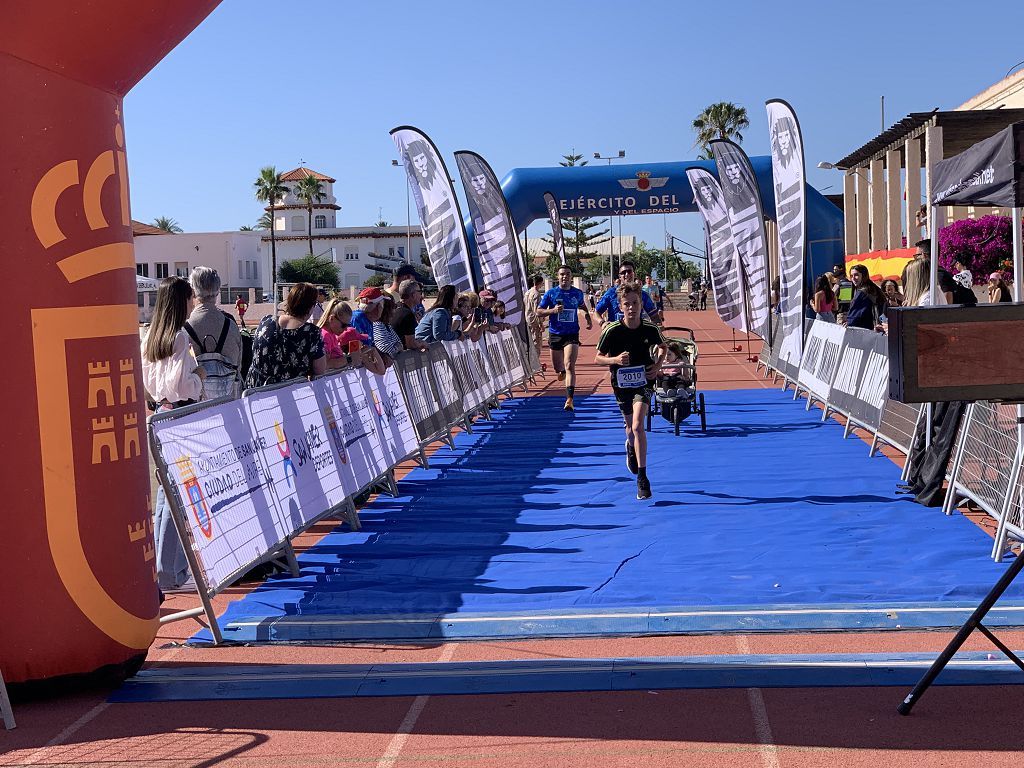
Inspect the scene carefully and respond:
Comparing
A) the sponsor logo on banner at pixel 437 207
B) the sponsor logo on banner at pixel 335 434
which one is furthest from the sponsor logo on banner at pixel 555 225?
A: the sponsor logo on banner at pixel 335 434

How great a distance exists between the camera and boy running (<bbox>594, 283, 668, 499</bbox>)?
414 inches

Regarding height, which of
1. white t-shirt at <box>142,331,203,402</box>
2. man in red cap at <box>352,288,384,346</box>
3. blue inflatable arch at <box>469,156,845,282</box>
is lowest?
white t-shirt at <box>142,331,203,402</box>

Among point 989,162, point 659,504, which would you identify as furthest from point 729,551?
point 989,162

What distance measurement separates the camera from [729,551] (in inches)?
327

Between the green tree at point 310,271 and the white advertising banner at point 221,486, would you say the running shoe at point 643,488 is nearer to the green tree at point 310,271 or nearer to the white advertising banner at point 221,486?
the white advertising banner at point 221,486

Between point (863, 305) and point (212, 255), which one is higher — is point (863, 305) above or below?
below

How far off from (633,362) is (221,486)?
4.53 metres

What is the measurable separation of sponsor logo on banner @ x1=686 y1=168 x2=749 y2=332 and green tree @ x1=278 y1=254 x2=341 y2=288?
86.8 m

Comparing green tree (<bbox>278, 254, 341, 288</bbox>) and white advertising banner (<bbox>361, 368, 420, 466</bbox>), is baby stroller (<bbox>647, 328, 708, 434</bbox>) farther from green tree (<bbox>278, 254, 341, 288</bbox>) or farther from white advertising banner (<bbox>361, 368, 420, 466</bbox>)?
green tree (<bbox>278, 254, 341, 288</bbox>)

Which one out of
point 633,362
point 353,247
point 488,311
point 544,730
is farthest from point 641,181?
point 353,247

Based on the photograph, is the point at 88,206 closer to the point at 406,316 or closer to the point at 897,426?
the point at 406,316

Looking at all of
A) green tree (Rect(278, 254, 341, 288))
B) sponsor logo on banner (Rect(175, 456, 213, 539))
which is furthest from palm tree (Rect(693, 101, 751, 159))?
sponsor logo on banner (Rect(175, 456, 213, 539))

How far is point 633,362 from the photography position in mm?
10633

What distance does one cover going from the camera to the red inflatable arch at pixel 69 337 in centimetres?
530
